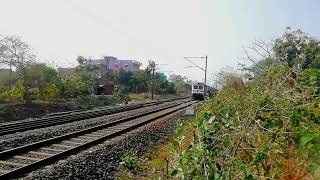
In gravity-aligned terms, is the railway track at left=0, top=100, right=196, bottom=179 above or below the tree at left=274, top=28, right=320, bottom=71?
below

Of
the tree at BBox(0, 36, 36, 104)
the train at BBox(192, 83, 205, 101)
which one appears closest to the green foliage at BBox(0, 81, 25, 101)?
the tree at BBox(0, 36, 36, 104)

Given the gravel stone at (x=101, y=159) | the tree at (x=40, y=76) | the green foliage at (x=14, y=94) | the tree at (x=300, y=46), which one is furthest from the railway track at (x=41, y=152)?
the tree at (x=300, y=46)

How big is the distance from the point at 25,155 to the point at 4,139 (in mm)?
3384

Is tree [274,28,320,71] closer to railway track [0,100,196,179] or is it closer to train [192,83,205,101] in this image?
train [192,83,205,101]

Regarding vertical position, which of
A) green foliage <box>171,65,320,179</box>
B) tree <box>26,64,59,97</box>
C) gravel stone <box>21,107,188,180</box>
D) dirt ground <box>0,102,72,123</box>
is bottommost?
gravel stone <box>21,107,188,180</box>

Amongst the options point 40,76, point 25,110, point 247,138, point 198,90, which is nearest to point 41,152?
point 247,138

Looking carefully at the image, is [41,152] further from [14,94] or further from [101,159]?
[14,94]

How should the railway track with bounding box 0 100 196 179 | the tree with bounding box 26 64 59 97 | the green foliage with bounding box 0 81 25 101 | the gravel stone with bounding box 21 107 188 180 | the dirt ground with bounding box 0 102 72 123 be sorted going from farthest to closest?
the tree with bounding box 26 64 59 97 → the green foliage with bounding box 0 81 25 101 → the dirt ground with bounding box 0 102 72 123 → the railway track with bounding box 0 100 196 179 → the gravel stone with bounding box 21 107 188 180

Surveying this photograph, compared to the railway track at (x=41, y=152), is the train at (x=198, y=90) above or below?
above

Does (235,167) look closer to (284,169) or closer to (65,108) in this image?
(284,169)

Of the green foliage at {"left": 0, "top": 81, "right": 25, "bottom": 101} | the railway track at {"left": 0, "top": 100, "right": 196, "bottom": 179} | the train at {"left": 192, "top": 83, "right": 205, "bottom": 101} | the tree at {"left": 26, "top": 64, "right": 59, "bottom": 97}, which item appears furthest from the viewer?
the train at {"left": 192, "top": 83, "right": 205, "bottom": 101}

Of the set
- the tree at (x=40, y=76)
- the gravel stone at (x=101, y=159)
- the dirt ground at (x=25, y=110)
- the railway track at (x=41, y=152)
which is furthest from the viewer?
the tree at (x=40, y=76)

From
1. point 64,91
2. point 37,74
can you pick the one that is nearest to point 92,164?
point 37,74

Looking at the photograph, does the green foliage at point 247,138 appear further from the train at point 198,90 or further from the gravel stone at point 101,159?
the train at point 198,90
